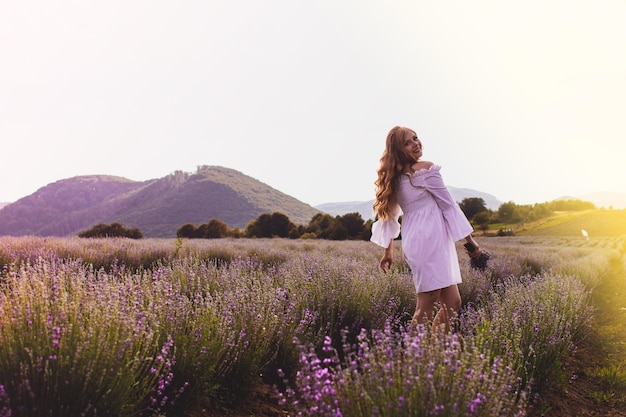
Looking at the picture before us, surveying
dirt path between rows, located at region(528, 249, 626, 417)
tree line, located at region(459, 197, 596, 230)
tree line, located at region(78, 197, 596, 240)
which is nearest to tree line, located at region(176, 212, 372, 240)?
tree line, located at region(78, 197, 596, 240)

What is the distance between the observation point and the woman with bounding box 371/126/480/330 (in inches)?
150

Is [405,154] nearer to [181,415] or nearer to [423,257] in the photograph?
[423,257]

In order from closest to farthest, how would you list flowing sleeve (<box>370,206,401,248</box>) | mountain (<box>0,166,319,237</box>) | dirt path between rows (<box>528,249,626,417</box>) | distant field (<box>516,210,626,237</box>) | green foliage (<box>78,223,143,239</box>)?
dirt path between rows (<box>528,249,626,417</box>)
flowing sleeve (<box>370,206,401,248</box>)
green foliage (<box>78,223,143,239</box>)
distant field (<box>516,210,626,237</box>)
mountain (<box>0,166,319,237</box>)

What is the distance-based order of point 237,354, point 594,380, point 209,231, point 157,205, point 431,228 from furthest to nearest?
point 157,205, point 209,231, point 594,380, point 431,228, point 237,354

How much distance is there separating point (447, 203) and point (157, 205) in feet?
318

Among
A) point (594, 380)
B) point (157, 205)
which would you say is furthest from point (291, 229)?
point (157, 205)

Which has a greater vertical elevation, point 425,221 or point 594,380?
point 425,221

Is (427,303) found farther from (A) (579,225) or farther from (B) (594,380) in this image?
(A) (579,225)

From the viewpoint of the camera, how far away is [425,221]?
12.7 ft

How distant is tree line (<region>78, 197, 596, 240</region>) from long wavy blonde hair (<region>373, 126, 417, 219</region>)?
22.3 metres

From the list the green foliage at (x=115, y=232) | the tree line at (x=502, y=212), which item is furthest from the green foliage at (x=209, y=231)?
the tree line at (x=502, y=212)

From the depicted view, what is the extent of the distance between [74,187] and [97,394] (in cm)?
14578

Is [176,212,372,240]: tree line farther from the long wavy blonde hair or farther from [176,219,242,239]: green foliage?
the long wavy blonde hair

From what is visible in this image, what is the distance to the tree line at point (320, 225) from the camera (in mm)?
30122
